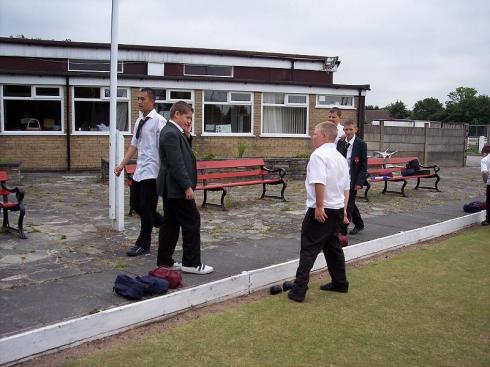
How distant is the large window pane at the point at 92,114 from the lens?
19656mm

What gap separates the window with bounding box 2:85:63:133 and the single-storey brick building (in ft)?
0.11

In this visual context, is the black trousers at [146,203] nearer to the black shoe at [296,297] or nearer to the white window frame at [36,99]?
the black shoe at [296,297]

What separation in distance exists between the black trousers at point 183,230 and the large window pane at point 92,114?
14844mm

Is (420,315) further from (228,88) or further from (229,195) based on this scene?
(228,88)

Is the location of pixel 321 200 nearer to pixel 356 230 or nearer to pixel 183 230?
pixel 183 230

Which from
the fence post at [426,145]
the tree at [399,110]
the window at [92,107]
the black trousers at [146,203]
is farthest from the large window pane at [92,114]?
the tree at [399,110]

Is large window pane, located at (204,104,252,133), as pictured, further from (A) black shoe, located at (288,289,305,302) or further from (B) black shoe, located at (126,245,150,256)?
(A) black shoe, located at (288,289,305,302)

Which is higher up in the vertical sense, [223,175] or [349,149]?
[349,149]

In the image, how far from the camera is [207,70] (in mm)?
28047

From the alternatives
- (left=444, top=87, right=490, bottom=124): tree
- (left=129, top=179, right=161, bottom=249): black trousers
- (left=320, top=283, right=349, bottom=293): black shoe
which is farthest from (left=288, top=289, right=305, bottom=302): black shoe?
(left=444, top=87, right=490, bottom=124): tree

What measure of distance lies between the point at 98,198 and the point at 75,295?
23.4 feet

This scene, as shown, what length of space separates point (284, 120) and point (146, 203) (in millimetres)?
16733

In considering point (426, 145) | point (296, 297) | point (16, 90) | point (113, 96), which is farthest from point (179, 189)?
point (426, 145)

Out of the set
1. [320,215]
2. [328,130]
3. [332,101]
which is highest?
[332,101]
